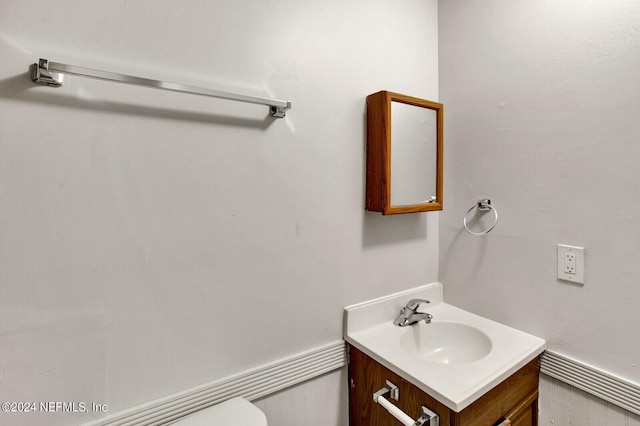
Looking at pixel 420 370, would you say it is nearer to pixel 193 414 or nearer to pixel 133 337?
pixel 193 414

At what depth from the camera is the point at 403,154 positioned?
4.16 ft

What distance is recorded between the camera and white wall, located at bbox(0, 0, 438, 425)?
71 centimetres

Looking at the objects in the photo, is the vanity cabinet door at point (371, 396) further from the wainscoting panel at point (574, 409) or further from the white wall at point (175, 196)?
the wainscoting panel at point (574, 409)

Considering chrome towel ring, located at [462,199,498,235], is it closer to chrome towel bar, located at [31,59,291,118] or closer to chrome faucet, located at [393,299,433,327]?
chrome faucet, located at [393,299,433,327]

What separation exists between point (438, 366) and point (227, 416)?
67 cm

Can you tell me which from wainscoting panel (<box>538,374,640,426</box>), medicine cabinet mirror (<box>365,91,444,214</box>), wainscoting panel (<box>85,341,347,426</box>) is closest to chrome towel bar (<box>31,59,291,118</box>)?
medicine cabinet mirror (<box>365,91,444,214</box>)

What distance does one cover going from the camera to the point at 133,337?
0.82 meters

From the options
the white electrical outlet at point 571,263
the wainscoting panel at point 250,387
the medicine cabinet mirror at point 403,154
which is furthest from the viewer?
the medicine cabinet mirror at point 403,154

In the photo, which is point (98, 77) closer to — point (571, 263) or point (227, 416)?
point (227, 416)

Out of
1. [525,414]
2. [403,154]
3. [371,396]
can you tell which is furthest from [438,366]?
[403,154]

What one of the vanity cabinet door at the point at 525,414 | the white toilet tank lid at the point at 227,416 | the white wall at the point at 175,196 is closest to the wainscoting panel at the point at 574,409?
the vanity cabinet door at the point at 525,414

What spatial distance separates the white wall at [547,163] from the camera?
958 mm

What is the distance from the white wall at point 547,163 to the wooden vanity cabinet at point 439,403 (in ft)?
0.73

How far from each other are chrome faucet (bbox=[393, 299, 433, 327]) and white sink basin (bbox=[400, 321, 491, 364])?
0.02 m
